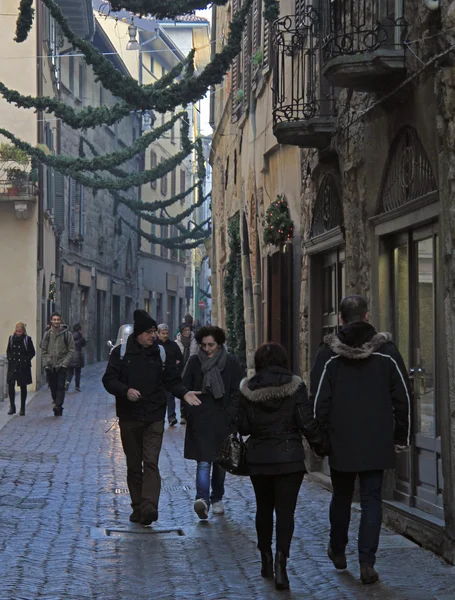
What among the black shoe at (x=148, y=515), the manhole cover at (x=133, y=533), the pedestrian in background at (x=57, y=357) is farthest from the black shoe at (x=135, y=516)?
the pedestrian in background at (x=57, y=357)

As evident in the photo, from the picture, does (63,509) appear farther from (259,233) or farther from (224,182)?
(224,182)

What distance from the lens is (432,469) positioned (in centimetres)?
956

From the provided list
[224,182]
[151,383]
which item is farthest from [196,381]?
[224,182]

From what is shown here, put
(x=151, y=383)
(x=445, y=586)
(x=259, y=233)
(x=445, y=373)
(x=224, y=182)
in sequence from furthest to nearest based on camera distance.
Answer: (x=224, y=182) < (x=259, y=233) < (x=151, y=383) < (x=445, y=373) < (x=445, y=586)

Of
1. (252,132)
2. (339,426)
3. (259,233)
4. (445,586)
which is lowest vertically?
(445,586)

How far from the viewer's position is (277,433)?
7.60 m

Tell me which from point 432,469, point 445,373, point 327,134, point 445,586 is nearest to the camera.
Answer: point 445,586

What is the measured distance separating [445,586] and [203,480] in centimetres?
326

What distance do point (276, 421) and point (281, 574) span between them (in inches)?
34.4

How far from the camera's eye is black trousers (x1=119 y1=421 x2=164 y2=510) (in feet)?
33.3

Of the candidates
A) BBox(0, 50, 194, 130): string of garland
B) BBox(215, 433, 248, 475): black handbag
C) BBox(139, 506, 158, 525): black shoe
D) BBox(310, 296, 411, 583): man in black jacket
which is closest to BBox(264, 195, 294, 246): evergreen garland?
BBox(0, 50, 194, 130): string of garland

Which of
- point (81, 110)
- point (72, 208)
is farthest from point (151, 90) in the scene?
point (72, 208)

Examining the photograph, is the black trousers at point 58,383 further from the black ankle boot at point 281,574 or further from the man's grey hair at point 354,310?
the black ankle boot at point 281,574

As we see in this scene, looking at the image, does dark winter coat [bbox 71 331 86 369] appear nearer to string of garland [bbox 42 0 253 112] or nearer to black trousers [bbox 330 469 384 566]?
string of garland [bbox 42 0 253 112]
